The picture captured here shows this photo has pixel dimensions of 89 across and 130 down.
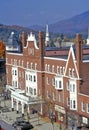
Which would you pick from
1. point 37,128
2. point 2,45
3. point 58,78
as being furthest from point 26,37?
point 2,45

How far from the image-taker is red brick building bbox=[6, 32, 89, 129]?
175ft

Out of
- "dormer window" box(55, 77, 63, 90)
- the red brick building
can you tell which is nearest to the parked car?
the red brick building

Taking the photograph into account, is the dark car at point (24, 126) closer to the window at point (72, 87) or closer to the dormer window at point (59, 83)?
the window at point (72, 87)

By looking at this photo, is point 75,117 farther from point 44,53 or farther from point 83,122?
point 44,53

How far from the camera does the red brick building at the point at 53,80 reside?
53.3 meters

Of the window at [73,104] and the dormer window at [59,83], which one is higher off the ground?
the dormer window at [59,83]

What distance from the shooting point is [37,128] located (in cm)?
5497

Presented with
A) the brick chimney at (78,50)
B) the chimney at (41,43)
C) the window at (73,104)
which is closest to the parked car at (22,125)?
the window at (73,104)

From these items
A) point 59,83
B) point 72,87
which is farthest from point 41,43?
point 72,87

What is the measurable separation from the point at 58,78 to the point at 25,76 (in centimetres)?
1274

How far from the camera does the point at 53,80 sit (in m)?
61.4

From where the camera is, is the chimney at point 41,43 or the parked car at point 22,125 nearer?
the parked car at point 22,125

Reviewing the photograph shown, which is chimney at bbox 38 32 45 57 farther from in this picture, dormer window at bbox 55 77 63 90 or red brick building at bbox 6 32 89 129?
dormer window at bbox 55 77 63 90

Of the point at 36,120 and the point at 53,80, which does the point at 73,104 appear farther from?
the point at 36,120
